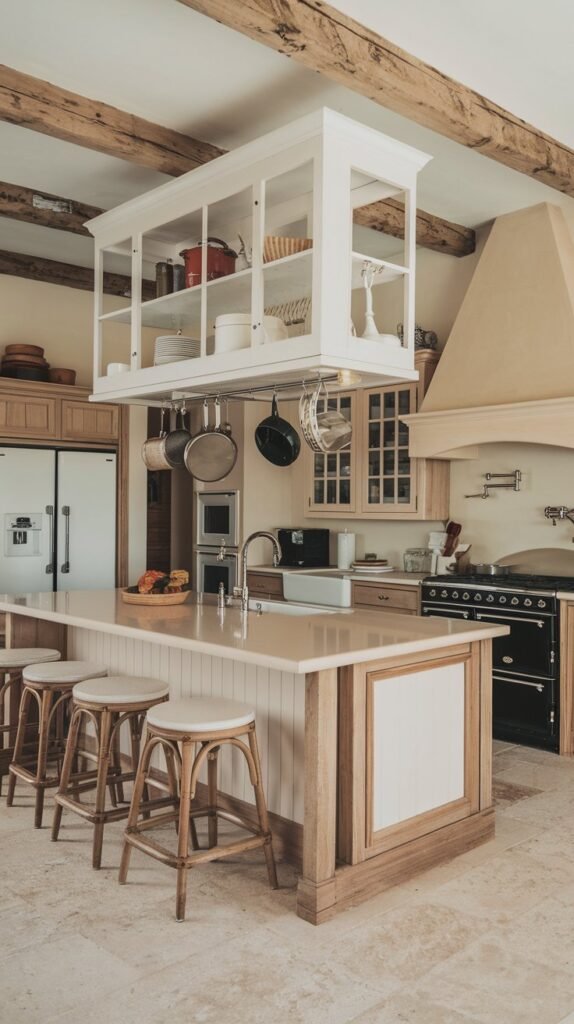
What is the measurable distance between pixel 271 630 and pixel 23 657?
1463 mm

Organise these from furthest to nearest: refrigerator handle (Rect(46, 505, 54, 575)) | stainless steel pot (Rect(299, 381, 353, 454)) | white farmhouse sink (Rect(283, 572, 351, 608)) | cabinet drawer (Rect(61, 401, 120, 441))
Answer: cabinet drawer (Rect(61, 401, 120, 441)), refrigerator handle (Rect(46, 505, 54, 575)), white farmhouse sink (Rect(283, 572, 351, 608)), stainless steel pot (Rect(299, 381, 353, 454))

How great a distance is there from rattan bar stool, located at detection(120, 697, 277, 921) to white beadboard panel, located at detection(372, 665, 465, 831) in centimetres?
42

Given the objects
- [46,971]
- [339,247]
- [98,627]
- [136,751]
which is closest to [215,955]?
[46,971]

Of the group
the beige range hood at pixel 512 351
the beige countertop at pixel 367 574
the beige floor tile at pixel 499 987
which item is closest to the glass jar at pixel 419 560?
the beige countertop at pixel 367 574

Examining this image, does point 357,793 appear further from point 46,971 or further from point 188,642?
point 46,971

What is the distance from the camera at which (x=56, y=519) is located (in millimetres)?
6238

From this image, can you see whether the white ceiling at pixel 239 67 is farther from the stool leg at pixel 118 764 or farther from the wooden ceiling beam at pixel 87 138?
the stool leg at pixel 118 764

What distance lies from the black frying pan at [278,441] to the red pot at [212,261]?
2.31 feet

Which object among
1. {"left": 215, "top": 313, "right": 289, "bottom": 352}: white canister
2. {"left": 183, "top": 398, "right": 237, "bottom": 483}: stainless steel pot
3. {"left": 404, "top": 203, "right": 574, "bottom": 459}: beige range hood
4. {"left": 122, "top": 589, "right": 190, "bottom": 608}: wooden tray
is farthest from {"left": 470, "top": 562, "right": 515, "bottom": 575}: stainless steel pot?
{"left": 215, "top": 313, "right": 289, "bottom": 352}: white canister

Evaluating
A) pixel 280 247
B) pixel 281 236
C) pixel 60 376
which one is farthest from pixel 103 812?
pixel 60 376

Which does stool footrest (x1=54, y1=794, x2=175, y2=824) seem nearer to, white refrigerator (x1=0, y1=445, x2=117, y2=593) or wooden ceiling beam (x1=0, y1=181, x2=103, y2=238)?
white refrigerator (x1=0, y1=445, x2=117, y2=593)

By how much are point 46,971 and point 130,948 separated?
250mm

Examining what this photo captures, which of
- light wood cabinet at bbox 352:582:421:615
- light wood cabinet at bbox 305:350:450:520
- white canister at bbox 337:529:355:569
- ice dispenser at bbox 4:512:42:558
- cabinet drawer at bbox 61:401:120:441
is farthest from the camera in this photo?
white canister at bbox 337:529:355:569

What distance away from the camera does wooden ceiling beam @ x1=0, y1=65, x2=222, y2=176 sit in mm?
3693
